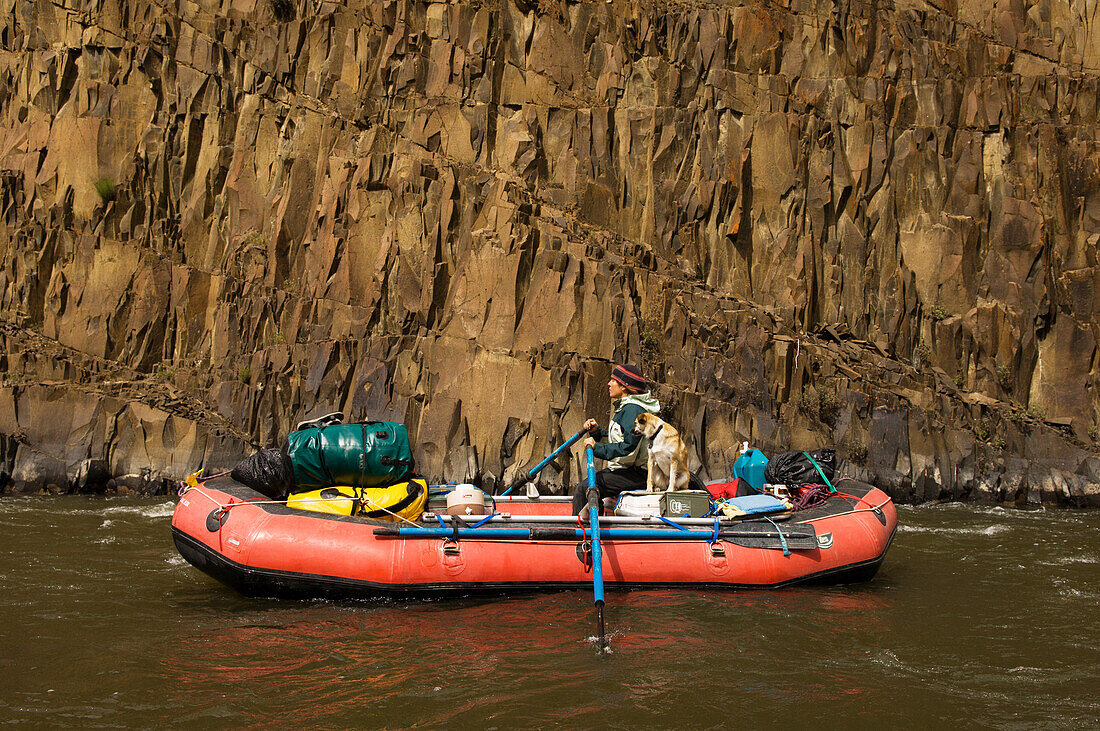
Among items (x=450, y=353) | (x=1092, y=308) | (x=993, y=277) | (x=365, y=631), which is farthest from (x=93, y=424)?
(x=1092, y=308)

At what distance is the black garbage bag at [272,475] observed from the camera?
870 cm

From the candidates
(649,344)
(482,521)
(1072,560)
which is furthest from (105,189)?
(1072,560)

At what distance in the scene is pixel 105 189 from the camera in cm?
2080

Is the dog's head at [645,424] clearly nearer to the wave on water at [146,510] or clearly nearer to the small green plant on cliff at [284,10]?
the wave on water at [146,510]

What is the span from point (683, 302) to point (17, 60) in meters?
18.2

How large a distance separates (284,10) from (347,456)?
18.4 meters

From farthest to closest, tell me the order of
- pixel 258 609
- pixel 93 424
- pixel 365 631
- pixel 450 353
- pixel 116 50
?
pixel 116 50 < pixel 450 353 < pixel 93 424 < pixel 258 609 < pixel 365 631

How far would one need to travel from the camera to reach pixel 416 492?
866cm

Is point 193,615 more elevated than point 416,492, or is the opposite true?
point 416,492

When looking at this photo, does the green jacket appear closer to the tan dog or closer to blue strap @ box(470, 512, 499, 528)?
the tan dog

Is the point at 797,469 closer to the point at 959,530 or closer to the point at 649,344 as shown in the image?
the point at 959,530

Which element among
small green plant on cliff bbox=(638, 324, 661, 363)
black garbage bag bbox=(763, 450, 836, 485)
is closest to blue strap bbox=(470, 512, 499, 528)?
black garbage bag bbox=(763, 450, 836, 485)

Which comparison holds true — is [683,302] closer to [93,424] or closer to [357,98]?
[357,98]

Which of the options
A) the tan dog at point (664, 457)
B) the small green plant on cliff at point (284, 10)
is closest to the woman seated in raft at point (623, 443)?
the tan dog at point (664, 457)
